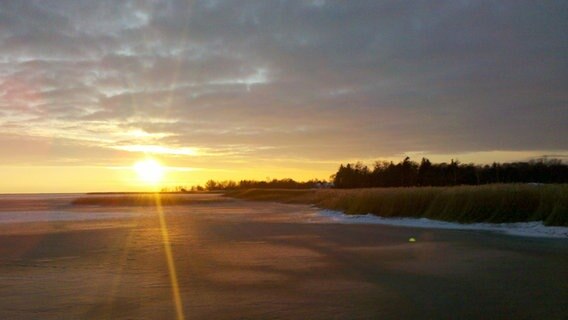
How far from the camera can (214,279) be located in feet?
39.7

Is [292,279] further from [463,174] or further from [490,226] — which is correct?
[463,174]

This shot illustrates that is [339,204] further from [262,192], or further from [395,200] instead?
[262,192]

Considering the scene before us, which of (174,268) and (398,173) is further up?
(398,173)

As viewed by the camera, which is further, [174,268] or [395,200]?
[395,200]

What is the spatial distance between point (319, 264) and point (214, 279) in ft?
11.1

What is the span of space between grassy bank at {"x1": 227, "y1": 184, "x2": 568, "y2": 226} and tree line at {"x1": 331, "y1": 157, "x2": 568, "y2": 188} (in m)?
36.9

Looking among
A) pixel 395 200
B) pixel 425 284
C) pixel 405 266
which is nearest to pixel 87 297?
pixel 425 284

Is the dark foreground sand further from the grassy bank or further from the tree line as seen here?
the tree line

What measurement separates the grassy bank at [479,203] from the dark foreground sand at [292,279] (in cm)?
513

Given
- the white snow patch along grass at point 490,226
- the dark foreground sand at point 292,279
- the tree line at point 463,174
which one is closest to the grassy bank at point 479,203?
the white snow patch along grass at point 490,226

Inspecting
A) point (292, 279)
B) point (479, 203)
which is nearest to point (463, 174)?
point (479, 203)

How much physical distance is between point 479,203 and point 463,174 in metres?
57.6

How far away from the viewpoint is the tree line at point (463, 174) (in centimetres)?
7488

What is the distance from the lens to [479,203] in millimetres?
27500
